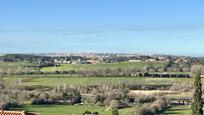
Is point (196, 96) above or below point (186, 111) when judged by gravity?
above

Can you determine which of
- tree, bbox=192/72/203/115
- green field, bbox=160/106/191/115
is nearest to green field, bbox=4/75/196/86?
green field, bbox=160/106/191/115

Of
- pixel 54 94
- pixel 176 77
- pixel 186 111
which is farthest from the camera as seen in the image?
pixel 176 77

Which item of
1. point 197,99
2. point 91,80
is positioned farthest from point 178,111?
point 91,80

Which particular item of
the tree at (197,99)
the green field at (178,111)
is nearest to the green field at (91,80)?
the green field at (178,111)

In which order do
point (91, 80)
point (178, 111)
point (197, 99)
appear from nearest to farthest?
point (197, 99), point (178, 111), point (91, 80)

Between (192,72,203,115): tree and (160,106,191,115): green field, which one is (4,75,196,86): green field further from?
(192,72,203,115): tree

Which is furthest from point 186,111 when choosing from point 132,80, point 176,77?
point 176,77

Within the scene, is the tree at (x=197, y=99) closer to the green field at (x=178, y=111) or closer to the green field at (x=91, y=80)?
the green field at (x=178, y=111)

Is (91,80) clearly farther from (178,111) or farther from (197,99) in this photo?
(197,99)

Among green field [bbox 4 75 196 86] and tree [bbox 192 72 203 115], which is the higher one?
tree [bbox 192 72 203 115]

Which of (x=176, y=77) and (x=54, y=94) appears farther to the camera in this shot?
(x=176, y=77)

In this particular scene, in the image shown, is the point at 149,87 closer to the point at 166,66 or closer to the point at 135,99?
the point at 135,99
